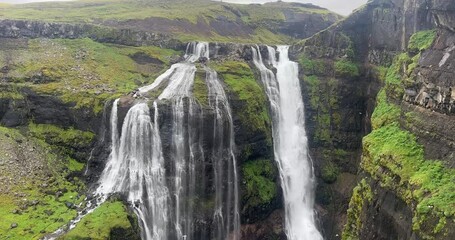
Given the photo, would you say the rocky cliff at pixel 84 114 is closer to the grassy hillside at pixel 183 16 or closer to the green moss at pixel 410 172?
the grassy hillside at pixel 183 16

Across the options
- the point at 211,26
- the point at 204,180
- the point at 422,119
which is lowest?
the point at 204,180

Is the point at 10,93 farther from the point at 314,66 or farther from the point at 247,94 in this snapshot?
the point at 314,66

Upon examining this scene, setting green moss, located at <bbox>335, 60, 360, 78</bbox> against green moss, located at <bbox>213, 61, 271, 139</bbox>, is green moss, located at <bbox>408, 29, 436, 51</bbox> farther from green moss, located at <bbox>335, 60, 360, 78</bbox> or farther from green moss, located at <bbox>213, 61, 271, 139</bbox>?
green moss, located at <bbox>213, 61, 271, 139</bbox>

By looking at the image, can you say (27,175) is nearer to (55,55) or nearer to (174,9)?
(55,55)

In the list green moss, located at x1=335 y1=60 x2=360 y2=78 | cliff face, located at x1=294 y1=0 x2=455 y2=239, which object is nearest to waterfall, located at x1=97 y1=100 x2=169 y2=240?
cliff face, located at x1=294 y1=0 x2=455 y2=239

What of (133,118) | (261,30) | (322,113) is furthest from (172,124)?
(261,30)

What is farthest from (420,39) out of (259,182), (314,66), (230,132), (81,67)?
(81,67)
